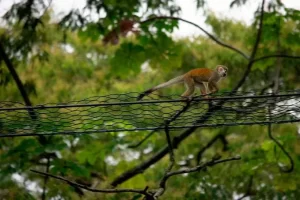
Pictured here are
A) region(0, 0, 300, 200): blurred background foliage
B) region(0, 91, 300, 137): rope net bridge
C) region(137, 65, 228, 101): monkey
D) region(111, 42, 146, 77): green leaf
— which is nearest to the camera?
region(0, 91, 300, 137): rope net bridge

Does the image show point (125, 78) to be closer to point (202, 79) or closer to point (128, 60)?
point (128, 60)

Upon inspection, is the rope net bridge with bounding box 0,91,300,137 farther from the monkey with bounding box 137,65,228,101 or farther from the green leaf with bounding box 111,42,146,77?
the green leaf with bounding box 111,42,146,77

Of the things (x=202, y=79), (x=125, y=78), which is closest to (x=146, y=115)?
(x=202, y=79)

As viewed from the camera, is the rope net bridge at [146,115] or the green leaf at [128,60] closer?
the rope net bridge at [146,115]

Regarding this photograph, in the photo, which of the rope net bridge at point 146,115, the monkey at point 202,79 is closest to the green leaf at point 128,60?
the monkey at point 202,79

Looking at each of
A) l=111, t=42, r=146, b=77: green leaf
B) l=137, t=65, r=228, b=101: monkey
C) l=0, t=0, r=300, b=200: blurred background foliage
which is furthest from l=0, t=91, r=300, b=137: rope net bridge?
l=111, t=42, r=146, b=77: green leaf

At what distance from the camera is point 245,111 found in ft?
6.65

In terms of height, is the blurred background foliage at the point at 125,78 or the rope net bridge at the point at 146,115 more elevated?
the rope net bridge at the point at 146,115

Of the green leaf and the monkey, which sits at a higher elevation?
the monkey

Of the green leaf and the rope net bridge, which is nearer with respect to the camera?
the rope net bridge

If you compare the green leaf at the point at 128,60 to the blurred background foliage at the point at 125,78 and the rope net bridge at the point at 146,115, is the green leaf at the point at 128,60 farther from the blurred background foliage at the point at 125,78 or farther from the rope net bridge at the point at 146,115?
the rope net bridge at the point at 146,115

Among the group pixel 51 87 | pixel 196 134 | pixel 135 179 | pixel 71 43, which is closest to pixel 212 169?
pixel 135 179

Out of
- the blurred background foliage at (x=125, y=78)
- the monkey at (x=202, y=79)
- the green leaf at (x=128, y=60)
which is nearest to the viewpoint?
the monkey at (x=202, y=79)

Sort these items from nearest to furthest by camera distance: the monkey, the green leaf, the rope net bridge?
the rope net bridge
the monkey
the green leaf
